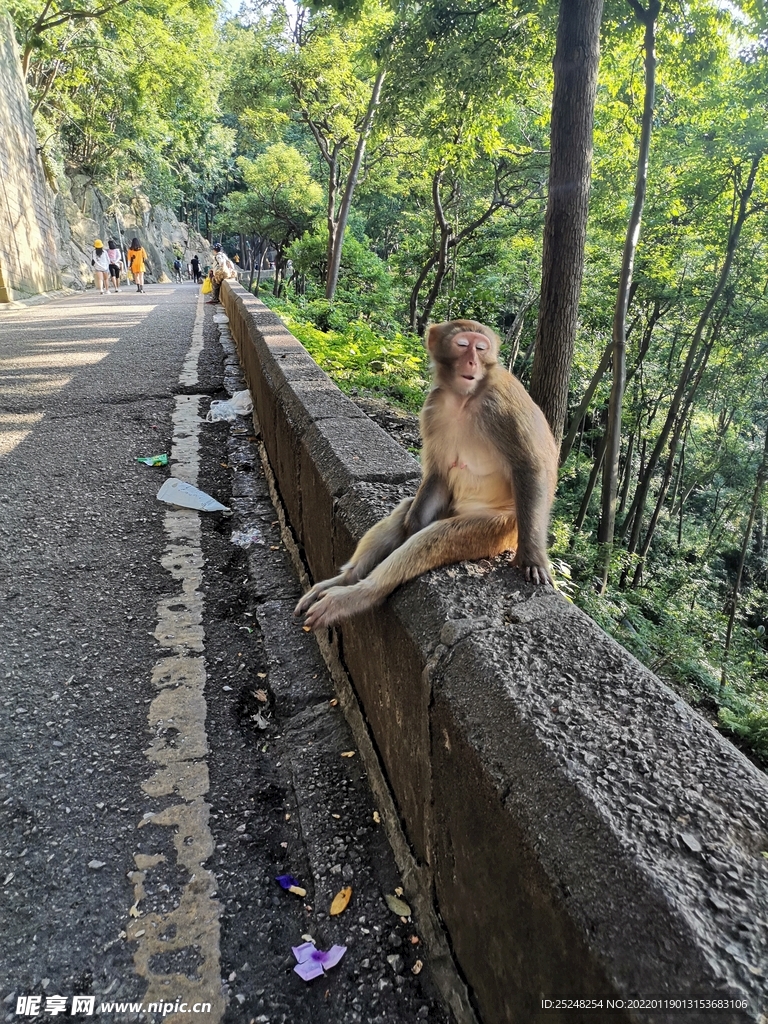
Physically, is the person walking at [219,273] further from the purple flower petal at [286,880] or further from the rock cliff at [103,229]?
the purple flower petal at [286,880]

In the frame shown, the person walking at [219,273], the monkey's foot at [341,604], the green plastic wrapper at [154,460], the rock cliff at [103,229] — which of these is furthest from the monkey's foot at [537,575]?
the rock cliff at [103,229]

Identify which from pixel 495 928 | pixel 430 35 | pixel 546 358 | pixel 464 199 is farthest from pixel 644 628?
pixel 464 199

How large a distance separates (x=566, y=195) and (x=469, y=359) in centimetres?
419

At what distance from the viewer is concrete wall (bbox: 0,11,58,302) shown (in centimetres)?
1478

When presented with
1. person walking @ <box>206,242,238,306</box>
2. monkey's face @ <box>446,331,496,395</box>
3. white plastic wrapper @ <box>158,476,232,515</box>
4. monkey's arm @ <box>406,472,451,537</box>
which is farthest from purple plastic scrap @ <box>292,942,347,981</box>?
person walking @ <box>206,242,238,306</box>

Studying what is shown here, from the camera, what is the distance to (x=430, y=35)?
731cm

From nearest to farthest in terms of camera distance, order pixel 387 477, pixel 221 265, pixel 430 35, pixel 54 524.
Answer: pixel 387 477
pixel 54 524
pixel 430 35
pixel 221 265

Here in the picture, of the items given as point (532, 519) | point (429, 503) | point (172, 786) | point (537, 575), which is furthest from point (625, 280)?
point (172, 786)

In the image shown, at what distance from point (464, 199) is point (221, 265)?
8127mm

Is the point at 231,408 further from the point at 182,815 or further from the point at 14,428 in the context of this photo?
the point at 182,815

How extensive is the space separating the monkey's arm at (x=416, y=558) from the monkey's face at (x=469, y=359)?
0.53 meters

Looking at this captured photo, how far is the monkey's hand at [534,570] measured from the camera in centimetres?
196

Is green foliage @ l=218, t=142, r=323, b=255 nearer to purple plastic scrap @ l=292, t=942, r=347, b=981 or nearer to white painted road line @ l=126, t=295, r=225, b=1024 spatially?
white painted road line @ l=126, t=295, r=225, b=1024

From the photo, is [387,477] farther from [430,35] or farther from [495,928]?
[430,35]
